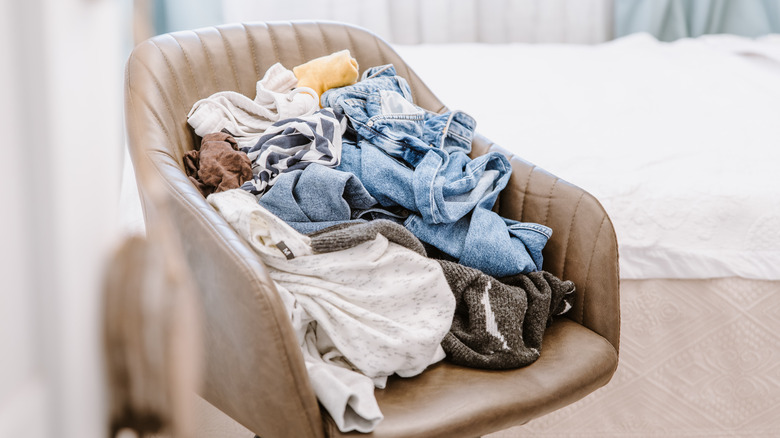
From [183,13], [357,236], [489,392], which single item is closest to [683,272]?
[489,392]

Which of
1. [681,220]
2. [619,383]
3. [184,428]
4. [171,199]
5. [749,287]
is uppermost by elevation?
[184,428]

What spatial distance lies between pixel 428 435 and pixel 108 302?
0.65 metres

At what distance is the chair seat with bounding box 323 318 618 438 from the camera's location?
0.81 meters

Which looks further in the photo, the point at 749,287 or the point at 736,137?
the point at 736,137

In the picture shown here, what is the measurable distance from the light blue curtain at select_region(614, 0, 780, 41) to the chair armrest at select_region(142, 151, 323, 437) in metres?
2.36

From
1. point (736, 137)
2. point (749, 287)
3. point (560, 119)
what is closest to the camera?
point (749, 287)

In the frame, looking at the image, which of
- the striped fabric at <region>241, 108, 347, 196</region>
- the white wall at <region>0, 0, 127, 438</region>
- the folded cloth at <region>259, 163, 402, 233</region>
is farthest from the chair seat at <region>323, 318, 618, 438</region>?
the white wall at <region>0, 0, 127, 438</region>

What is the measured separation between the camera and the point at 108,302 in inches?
7.9

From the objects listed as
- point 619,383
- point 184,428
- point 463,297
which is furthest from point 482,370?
point 184,428

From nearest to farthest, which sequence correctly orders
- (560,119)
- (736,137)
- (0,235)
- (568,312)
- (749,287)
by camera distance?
1. (0,235)
2. (568,312)
3. (749,287)
4. (736,137)
5. (560,119)

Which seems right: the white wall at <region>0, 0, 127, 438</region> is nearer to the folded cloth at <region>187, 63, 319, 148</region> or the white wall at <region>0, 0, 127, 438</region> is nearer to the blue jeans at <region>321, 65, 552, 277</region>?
the blue jeans at <region>321, 65, 552, 277</region>

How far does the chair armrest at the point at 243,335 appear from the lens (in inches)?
29.7

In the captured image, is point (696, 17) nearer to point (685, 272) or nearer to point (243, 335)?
point (685, 272)

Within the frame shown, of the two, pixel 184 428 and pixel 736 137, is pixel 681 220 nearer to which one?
pixel 736 137
